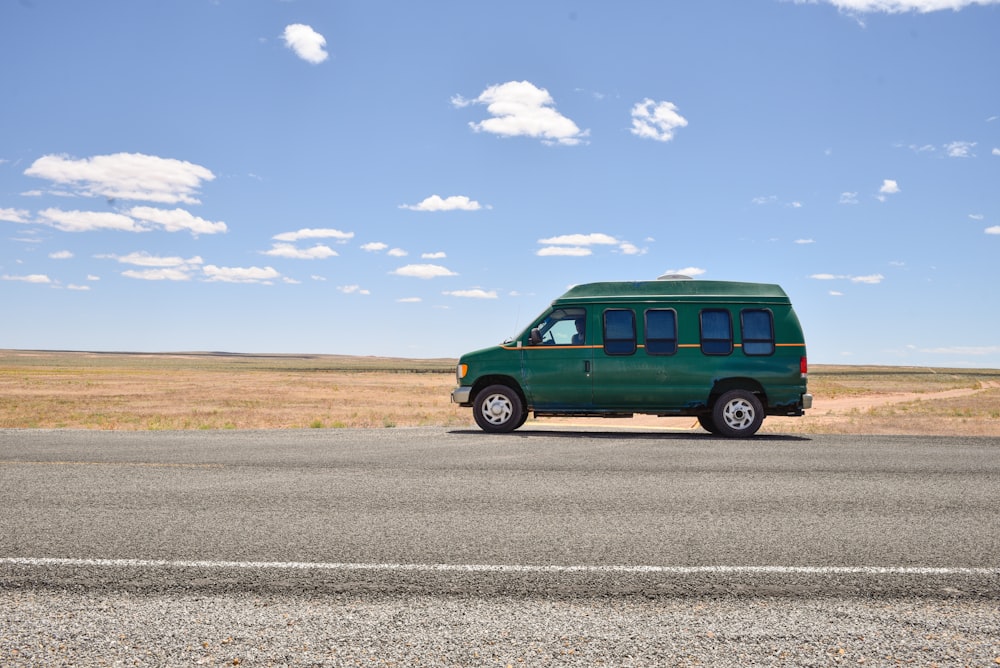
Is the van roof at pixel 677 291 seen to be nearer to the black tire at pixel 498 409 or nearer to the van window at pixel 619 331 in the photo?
the van window at pixel 619 331

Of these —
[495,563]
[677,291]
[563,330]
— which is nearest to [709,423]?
[677,291]

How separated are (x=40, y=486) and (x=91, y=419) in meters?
20.8

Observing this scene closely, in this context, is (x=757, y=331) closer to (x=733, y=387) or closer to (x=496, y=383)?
(x=733, y=387)

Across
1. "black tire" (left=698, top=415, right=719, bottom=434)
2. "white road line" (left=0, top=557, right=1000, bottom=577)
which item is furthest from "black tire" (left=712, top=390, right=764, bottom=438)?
"white road line" (left=0, top=557, right=1000, bottom=577)

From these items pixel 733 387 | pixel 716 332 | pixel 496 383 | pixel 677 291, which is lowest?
pixel 733 387

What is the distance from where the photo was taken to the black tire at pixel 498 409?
544 inches

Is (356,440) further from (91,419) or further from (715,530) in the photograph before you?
(91,419)

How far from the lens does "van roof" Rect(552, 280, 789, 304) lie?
13.7 m

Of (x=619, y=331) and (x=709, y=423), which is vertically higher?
(x=619, y=331)

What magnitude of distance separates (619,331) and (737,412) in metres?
2.42

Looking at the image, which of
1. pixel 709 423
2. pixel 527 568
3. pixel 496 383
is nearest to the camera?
pixel 527 568

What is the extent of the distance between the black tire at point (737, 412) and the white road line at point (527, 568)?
29.1 ft

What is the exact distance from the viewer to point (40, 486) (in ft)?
25.0

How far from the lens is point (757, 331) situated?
13641 mm
